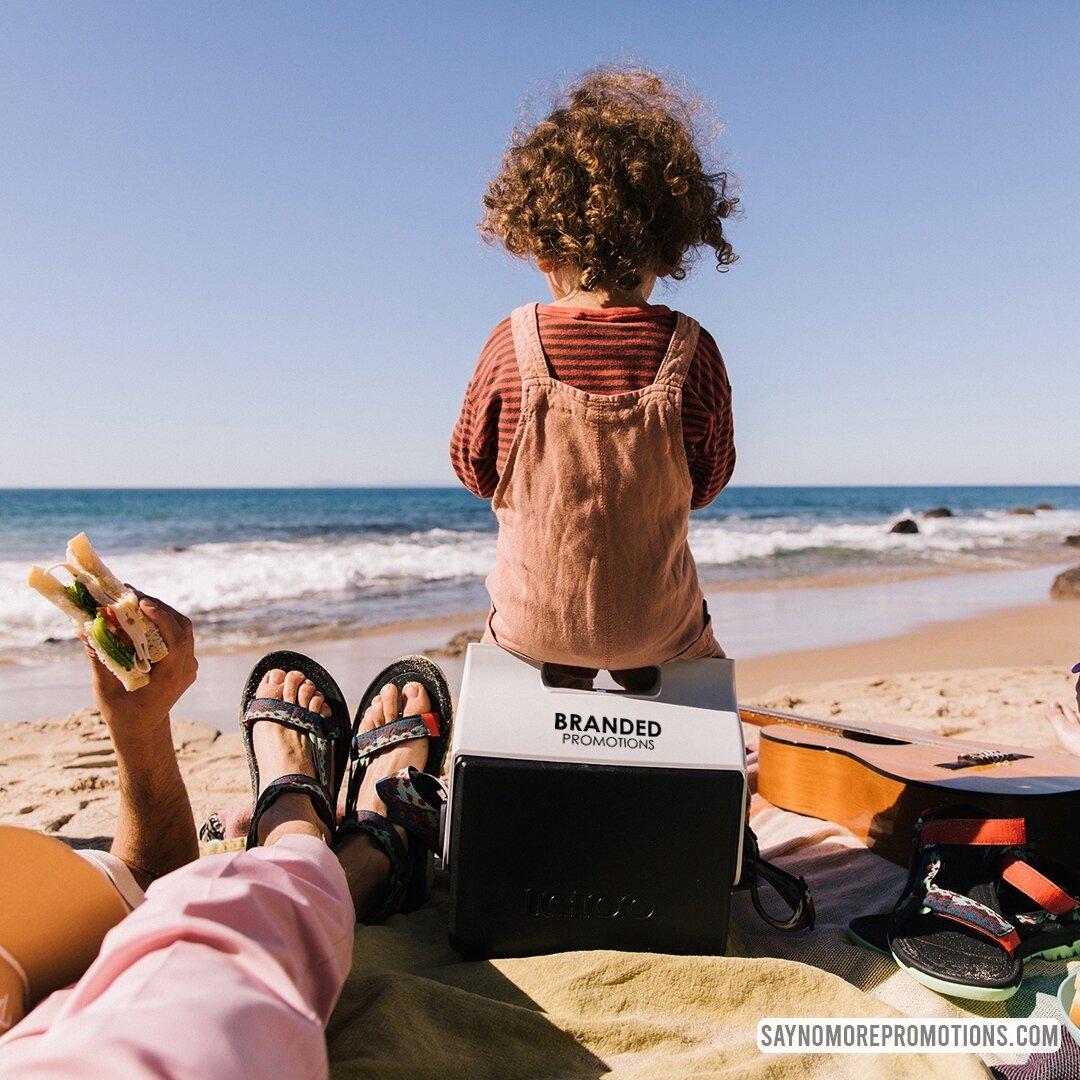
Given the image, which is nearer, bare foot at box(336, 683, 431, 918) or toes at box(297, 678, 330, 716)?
bare foot at box(336, 683, 431, 918)

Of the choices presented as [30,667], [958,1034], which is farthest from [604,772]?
[30,667]

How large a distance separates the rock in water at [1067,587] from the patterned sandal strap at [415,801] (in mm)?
8236

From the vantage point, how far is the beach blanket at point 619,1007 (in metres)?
1.31

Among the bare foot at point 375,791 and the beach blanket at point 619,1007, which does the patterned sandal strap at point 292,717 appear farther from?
the beach blanket at point 619,1007

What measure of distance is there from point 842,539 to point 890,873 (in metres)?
14.2

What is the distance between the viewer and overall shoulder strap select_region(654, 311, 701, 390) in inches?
67.7

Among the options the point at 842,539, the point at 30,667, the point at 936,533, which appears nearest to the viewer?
A: the point at 30,667

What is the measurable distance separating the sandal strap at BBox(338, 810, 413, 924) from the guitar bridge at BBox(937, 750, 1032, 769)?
4.98 feet

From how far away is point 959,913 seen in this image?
170 centimetres

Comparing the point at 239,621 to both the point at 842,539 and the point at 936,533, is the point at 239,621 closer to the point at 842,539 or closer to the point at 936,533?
the point at 842,539

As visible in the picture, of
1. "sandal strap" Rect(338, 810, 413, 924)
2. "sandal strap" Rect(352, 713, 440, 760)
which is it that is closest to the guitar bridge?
"sandal strap" Rect(352, 713, 440, 760)

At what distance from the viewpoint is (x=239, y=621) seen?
7234 mm

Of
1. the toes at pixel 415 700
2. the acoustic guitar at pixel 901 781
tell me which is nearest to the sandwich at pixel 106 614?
the toes at pixel 415 700

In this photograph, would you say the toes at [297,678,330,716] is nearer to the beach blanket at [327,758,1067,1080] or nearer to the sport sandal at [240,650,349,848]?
the sport sandal at [240,650,349,848]
